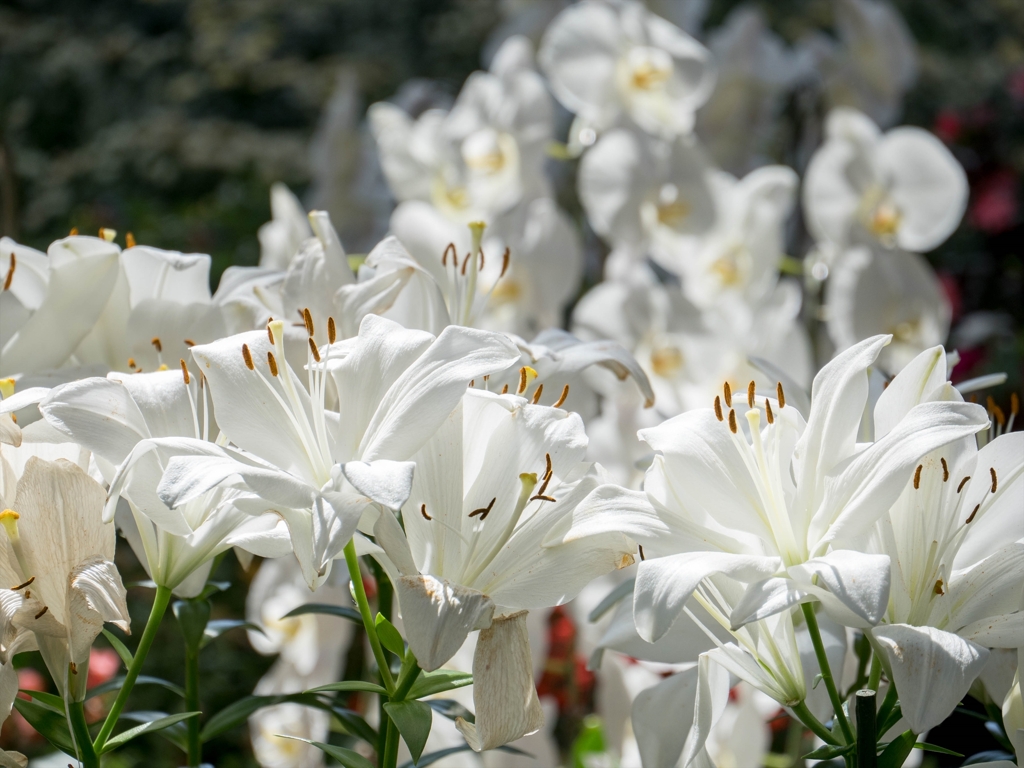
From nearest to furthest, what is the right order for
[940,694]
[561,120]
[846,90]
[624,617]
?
[940,694], [624,617], [846,90], [561,120]

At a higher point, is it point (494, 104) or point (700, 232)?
point (494, 104)

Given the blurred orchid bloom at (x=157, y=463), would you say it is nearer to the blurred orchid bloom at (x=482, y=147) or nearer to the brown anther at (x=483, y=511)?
the brown anther at (x=483, y=511)

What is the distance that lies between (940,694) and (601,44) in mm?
946

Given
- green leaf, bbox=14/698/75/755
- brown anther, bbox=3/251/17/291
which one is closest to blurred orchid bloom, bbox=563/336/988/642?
green leaf, bbox=14/698/75/755

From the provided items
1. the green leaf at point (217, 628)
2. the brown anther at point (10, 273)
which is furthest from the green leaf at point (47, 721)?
the brown anther at point (10, 273)

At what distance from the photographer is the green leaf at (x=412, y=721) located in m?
0.39

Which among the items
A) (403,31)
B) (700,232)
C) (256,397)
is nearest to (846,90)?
(700,232)

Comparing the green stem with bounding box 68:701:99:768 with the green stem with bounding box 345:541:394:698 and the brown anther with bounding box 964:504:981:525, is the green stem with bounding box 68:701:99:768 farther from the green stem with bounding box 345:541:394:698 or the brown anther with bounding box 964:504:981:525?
the brown anther with bounding box 964:504:981:525

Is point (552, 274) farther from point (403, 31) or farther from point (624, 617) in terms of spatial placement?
point (403, 31)

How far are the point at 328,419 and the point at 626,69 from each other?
0.85 metres

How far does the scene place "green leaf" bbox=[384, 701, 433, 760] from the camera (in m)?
0.39

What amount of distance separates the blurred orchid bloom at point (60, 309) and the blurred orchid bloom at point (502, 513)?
0.71 feet

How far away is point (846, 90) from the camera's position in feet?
4.78

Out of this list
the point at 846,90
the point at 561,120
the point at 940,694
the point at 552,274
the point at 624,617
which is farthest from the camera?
the point at 561,120
